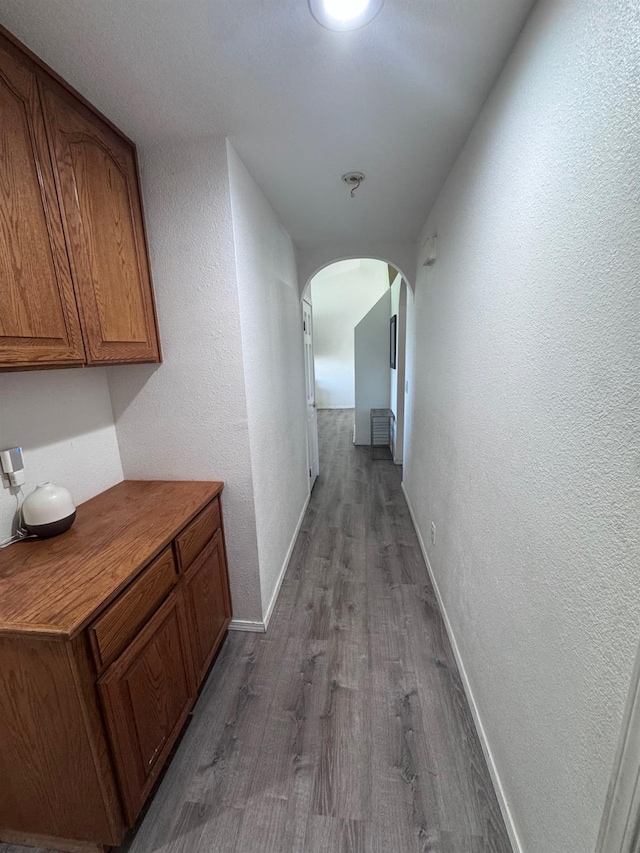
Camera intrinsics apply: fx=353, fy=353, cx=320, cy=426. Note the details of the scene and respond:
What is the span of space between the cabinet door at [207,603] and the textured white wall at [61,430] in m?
0.61

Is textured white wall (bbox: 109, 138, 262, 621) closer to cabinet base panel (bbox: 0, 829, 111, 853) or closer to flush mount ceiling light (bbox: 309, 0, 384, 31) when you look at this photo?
flush mount ceiling light (bbox: 309, 0, 384, 31)

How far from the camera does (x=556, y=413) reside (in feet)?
2.82

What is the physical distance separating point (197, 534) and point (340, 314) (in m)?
7.57

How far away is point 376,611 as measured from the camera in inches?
80.2

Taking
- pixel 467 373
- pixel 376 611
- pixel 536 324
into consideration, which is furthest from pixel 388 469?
pixel 536 324

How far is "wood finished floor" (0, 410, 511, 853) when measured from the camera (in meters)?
1.12

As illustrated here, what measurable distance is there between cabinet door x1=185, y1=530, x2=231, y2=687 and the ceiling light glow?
6.06ft

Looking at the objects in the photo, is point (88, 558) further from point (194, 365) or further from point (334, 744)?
point (334, 744)

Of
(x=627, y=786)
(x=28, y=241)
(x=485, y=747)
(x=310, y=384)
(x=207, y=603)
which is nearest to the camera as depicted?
(x=627, y=786)

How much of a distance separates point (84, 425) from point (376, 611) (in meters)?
1.81

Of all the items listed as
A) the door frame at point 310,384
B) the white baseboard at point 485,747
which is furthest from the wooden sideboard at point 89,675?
the door frame at point 310,384

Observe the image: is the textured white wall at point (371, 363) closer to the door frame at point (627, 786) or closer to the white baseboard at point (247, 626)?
the white baseboard at point (247, 626)

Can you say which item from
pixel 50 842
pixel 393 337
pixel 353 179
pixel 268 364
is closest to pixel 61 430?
pixel 268 364

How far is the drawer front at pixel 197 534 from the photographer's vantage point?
1.37 metres
